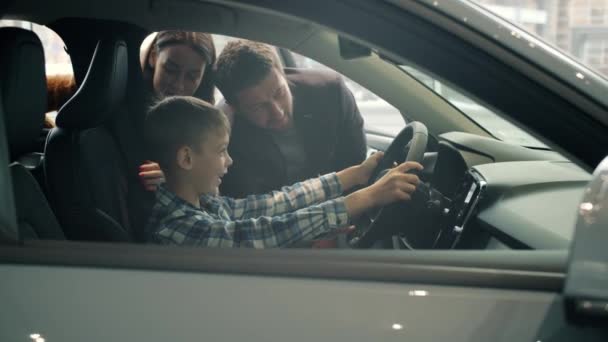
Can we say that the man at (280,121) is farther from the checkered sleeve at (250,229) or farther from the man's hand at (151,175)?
the checkered sleeve at (250,229)

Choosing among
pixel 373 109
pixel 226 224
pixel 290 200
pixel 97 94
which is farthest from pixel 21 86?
pixel 373 109

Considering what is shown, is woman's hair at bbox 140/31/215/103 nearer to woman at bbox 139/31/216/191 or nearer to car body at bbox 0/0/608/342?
woman at bbox 139/31/216/191

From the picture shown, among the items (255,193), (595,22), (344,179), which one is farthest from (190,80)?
(595,22)

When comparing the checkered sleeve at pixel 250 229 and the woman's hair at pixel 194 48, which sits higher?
the woman's hair at pixel 194 48

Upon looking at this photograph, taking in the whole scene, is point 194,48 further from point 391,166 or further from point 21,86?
point 21,86

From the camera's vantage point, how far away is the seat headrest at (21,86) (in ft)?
4.45

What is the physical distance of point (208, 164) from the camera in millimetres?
1600

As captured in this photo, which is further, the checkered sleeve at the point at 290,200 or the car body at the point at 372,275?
the checkered sleeve at the point at 290,200

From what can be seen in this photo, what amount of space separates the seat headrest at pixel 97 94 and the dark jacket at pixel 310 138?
0.48 m

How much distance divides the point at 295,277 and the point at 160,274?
0.50 ft

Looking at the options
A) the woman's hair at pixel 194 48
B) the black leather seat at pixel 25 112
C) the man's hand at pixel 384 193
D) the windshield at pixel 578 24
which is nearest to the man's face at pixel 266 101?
the woman's hair at pixel 194 48

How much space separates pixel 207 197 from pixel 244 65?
1.79 ft

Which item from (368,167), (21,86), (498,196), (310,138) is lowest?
(310,138)

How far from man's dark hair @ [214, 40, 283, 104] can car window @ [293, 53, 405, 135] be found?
0.09 m
